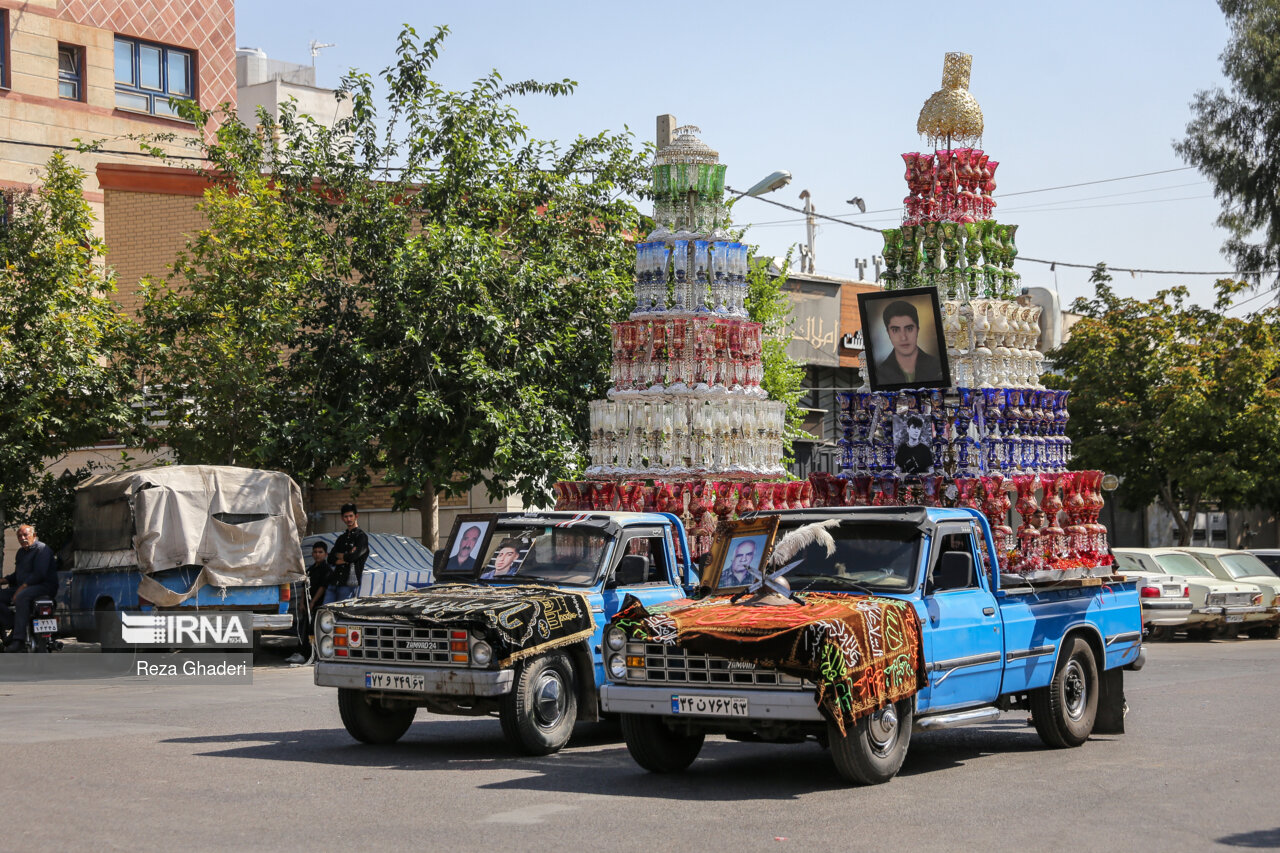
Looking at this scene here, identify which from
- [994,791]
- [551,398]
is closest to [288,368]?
[551,398]

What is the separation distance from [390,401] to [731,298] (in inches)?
264

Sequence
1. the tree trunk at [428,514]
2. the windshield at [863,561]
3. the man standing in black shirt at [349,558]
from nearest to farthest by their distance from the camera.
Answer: the windshield at [863,561], the man standing in black shirt at [349,558], the tree trunk at [428,514]

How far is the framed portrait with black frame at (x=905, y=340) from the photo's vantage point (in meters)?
15.8

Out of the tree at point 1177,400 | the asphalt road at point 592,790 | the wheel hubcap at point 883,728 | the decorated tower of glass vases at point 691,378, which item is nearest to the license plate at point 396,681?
the asphalt road at point 592,790

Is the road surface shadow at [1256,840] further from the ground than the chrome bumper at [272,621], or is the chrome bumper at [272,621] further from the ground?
the chrome bumper at [272,621]

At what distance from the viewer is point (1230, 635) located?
26125 millimetres

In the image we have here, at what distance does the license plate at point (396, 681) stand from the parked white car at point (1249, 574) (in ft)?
59.3

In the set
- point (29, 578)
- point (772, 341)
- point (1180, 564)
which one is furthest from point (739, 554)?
point (772, 341)

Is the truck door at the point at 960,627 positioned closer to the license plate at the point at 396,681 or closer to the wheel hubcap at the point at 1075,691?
the wheel hubcap at the point at 1075,691

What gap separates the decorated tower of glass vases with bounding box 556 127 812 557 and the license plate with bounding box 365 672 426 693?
276 inches

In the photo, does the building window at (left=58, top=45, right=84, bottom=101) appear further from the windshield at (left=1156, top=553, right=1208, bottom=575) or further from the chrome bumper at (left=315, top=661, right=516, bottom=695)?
the chrome bumper at (left=315, top=661, right=516, bottom=695)

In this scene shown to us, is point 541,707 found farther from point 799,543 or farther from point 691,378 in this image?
point 691,378

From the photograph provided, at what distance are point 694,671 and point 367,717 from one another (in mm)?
3263

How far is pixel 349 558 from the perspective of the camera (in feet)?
64.2
